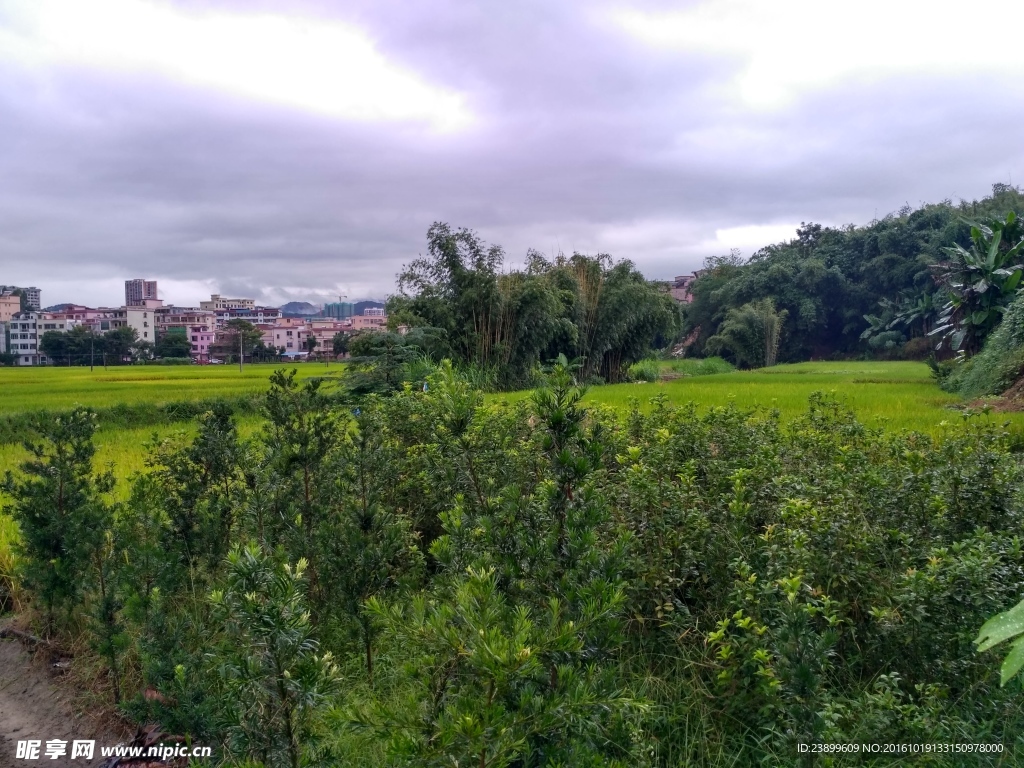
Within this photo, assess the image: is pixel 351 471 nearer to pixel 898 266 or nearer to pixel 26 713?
pixel 26 713

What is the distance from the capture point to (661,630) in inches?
99.6

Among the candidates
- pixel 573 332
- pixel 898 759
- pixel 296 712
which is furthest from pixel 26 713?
pixel 573 332

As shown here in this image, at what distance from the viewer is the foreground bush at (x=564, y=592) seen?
1479mm

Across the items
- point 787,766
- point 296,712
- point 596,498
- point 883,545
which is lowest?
point 787,766

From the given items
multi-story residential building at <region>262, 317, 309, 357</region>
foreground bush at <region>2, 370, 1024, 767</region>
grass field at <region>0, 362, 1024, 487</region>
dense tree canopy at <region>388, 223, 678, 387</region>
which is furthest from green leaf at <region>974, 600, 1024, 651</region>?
multi-story residential building at <region>262, 317, 309, 357</region>

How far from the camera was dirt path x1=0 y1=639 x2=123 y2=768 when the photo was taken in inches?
106

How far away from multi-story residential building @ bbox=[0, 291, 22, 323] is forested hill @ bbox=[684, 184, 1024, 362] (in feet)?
114

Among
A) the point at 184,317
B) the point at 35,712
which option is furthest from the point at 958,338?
the point at 184,317

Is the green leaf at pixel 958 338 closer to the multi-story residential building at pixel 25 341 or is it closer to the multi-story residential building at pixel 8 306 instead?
the multi-story residential building at pixel 25 341

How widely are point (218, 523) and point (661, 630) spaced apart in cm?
220

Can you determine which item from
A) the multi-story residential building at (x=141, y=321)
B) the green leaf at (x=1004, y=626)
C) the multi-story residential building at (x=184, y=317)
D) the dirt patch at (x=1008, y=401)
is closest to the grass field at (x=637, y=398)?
the dirt patch at (x=1008, y=401)

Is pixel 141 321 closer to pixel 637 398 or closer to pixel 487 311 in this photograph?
pixel 487 311

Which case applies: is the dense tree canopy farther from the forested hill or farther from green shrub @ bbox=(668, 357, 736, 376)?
the forested hill

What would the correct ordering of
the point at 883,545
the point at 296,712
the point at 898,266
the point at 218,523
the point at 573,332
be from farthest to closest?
1. the point at 898,266
2. the point at 573,332
3. the point at 218,523
4. the point at 883,545
5. the point at 296,712
